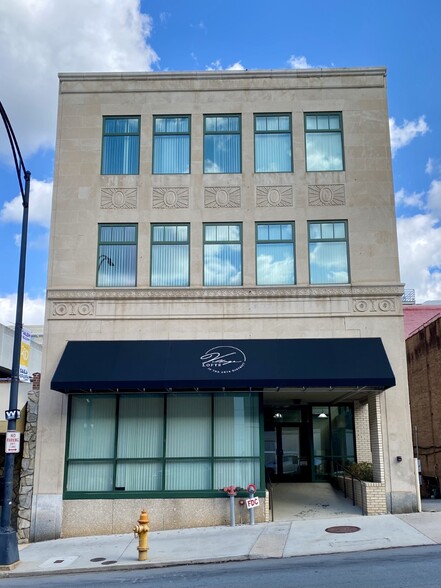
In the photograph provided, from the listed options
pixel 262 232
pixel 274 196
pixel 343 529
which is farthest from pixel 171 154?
pixel 343 529

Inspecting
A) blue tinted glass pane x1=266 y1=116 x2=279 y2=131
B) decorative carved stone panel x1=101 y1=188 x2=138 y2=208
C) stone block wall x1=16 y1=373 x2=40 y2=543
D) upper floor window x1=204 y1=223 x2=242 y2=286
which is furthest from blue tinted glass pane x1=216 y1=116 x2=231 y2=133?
stone block wall x1=16 y1=373 x2=40 y2=543

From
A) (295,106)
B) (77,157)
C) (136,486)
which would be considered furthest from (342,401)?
(77,157)

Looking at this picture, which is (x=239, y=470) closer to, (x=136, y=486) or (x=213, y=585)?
(x=136, y=486)

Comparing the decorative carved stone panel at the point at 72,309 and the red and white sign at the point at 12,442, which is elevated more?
the decorative carved stone panel at the point at 72,309

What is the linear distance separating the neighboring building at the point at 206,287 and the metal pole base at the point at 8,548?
3092mm

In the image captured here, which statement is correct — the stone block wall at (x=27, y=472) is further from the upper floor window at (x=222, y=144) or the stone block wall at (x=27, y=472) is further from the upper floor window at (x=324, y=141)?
the upper floor window at (x=324, y=141)

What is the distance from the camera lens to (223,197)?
61.1 ft

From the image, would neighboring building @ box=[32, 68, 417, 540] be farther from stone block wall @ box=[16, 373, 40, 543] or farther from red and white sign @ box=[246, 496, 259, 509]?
red and white sign @ box=[246, 496, 259, 509]

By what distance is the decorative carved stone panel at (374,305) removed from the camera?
1750 cm

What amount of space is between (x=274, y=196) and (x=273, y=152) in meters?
1.47

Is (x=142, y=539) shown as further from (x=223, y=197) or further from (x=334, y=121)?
(x=334, y=121)

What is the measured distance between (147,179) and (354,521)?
36.3 ft

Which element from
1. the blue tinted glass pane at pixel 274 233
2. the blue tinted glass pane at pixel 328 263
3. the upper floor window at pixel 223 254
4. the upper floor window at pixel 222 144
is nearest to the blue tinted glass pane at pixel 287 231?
the blue tinted glass pane at pixel 274 233

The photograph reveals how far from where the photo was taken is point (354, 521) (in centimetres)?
1562
